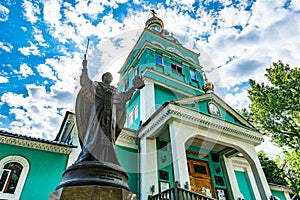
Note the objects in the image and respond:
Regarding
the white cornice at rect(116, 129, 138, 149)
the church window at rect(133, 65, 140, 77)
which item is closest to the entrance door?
the white cornice at rect(116, 129, 138, 149)

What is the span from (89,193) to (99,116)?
128cm

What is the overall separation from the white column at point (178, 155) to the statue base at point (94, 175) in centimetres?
465

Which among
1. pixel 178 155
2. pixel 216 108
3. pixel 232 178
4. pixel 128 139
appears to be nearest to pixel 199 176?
pixel 232 178

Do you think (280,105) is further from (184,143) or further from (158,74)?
(184,143)

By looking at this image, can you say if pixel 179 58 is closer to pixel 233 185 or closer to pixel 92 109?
pixel 233 185

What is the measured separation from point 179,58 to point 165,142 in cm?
837

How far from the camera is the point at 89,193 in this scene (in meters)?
2.41

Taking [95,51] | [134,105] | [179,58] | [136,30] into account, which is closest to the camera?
[95,51]

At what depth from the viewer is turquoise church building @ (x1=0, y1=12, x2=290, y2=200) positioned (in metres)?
7.32

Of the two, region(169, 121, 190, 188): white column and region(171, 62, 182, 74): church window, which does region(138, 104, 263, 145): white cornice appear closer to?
region(169, 121, 190, 188): white column

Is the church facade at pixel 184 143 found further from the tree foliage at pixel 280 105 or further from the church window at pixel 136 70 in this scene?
the tree foliage at pixel 280 105

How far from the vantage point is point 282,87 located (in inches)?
567

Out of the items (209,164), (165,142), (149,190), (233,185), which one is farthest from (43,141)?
(233,185)

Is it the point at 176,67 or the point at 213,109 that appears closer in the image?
the point at 213,109
